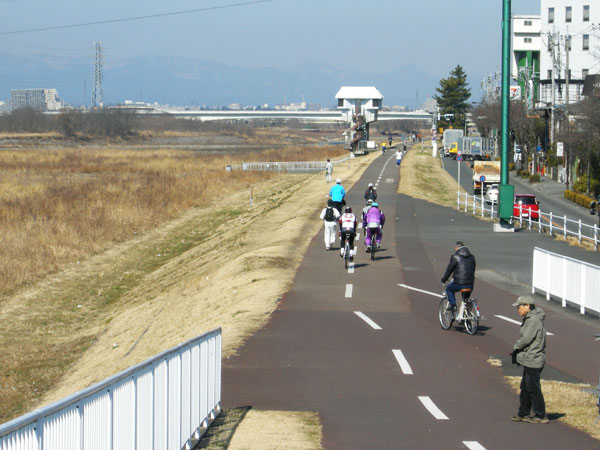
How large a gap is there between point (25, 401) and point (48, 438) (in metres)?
13.0

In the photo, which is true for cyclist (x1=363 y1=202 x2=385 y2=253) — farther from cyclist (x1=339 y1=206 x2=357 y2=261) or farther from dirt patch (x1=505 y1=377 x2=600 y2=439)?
dirt patch (x1=505 y1=377 x2=600 y2=439)

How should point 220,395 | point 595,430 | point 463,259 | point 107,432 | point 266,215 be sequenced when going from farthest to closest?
point 266,215, point 463,259, point 220,395, point 595,430, point 107,432

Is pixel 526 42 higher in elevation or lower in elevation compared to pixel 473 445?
higher

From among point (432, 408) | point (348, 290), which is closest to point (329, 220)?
point (348, 290)

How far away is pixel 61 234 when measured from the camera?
131 feet

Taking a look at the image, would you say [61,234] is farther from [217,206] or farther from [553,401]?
[553,401]

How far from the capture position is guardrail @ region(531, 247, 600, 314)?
19516 mm

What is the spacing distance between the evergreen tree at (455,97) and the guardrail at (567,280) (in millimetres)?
132534

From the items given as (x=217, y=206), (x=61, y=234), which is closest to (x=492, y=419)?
(x=61, y=234)

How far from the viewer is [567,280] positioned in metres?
20.7

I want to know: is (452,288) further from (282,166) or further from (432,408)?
(282,166)

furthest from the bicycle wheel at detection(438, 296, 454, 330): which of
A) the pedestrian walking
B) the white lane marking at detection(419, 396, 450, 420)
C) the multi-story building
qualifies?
the multi-story building

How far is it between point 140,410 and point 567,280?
15536 mm

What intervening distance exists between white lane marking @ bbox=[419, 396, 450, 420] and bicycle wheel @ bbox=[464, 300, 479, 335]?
5102 millimetres
